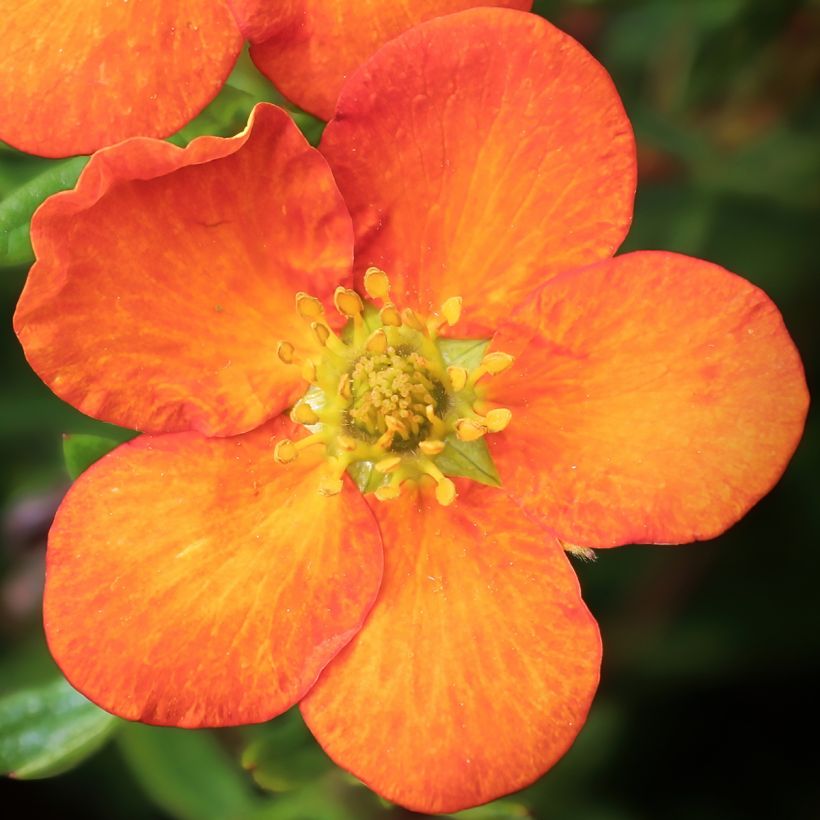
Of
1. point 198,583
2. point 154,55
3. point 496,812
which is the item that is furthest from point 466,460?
point 154,55

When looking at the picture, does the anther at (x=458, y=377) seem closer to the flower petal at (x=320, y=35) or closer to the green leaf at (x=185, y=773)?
the flower petal at (x=320, y=35)

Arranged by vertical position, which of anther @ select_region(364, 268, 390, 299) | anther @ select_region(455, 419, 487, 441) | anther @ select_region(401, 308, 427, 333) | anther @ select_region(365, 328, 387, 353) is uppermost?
anther @ select_region(364, 268, 390, 299)

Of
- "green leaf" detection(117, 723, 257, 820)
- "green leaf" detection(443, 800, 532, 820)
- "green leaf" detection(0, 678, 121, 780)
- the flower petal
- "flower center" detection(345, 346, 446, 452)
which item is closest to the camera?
the flower petal

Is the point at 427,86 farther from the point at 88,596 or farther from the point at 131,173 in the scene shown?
the point at 88,596

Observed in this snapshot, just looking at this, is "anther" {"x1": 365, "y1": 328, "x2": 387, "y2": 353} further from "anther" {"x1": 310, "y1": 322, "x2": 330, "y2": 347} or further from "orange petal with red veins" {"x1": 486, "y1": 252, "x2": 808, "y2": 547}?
"orange petal with red veins" {"x1": 486, "y1": 252, "x2": 808, "y2": 547}

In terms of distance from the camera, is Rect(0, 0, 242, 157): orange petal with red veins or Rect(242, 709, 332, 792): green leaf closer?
Rect(0, 0, 242, 157): orange petal with red veins

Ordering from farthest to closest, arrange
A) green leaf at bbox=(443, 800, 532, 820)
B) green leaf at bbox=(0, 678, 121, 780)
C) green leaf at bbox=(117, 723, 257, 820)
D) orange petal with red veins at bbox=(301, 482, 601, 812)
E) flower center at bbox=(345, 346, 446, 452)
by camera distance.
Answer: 1. green leaf at bbox=(117, 723, 257, 820)
2. green leaf at bbox=(0, 678, 121, 780)
3. green leaf at bbox=(443, 800, 532, 820)
4. flower center at bbox=(345, 346, 446, 452)
5. orange petal with red veins at bbox=(301, 482, 601, 812)

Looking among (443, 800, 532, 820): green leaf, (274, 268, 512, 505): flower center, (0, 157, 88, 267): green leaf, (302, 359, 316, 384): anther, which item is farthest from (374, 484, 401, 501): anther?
(0, 157, 88, 267): green leaf
